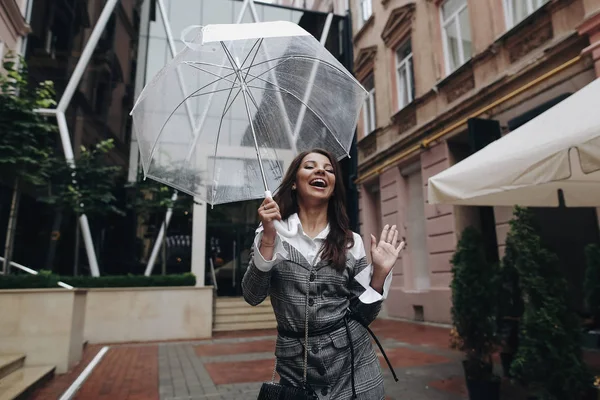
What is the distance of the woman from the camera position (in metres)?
1.42

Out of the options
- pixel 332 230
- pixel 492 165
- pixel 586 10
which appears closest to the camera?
pixel 332 230

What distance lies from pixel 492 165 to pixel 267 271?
9.28 ft

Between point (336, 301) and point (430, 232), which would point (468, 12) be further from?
point (336, 301)

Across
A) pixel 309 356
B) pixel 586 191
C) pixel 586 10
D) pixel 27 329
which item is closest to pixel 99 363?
pixel 27 329

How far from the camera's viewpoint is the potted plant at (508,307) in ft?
14.8

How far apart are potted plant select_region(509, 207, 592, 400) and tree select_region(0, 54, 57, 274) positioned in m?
7.63

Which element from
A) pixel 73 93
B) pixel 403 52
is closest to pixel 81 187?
pixel 73 93

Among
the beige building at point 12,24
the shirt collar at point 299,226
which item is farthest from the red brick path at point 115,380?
the beige building at point 12,24

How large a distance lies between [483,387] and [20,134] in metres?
7.85

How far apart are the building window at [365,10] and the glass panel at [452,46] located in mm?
4513

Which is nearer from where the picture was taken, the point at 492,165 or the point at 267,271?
the point at 267,271

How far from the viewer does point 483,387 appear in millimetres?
3875

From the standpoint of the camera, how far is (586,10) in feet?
20.8

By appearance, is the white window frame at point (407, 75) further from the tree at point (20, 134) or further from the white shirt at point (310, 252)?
the white shirt at point (310, 252)
